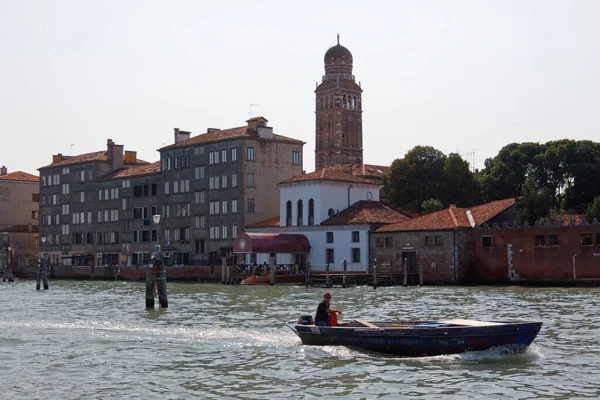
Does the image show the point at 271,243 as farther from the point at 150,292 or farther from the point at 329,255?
the point at 150,292

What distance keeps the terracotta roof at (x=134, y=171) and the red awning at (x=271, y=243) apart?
22.3 metres

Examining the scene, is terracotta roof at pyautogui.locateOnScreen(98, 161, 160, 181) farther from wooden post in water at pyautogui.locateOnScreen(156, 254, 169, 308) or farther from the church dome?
wooden post in water at pyautogui.locateOnScreen(156, 254, 169, 308)

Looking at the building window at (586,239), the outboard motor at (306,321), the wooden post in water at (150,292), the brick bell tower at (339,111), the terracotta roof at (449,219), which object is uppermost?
the brick bell tower at (339,111)

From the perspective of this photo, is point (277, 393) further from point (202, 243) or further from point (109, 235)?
point (109, 235)

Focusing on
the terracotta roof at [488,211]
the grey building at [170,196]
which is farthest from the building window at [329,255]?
the terracotta roof at [488,211]

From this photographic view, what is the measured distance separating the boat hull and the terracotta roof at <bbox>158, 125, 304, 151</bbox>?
5918cm

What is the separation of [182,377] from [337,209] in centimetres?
5539

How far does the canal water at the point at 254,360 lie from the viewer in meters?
19.4

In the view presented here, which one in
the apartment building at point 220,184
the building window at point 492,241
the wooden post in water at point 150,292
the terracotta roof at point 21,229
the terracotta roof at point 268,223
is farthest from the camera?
the terracotta roof at point 21,229

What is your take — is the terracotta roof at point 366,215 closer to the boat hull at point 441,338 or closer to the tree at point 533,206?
the tree at point 533,206

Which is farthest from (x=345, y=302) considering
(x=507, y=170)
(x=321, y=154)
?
(x=321, y=154)

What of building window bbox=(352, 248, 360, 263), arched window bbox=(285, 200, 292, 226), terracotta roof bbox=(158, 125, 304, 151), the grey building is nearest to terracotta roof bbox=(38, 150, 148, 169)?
the grey building

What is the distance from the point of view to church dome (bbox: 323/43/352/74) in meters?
129

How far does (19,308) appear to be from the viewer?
43.8 meters
